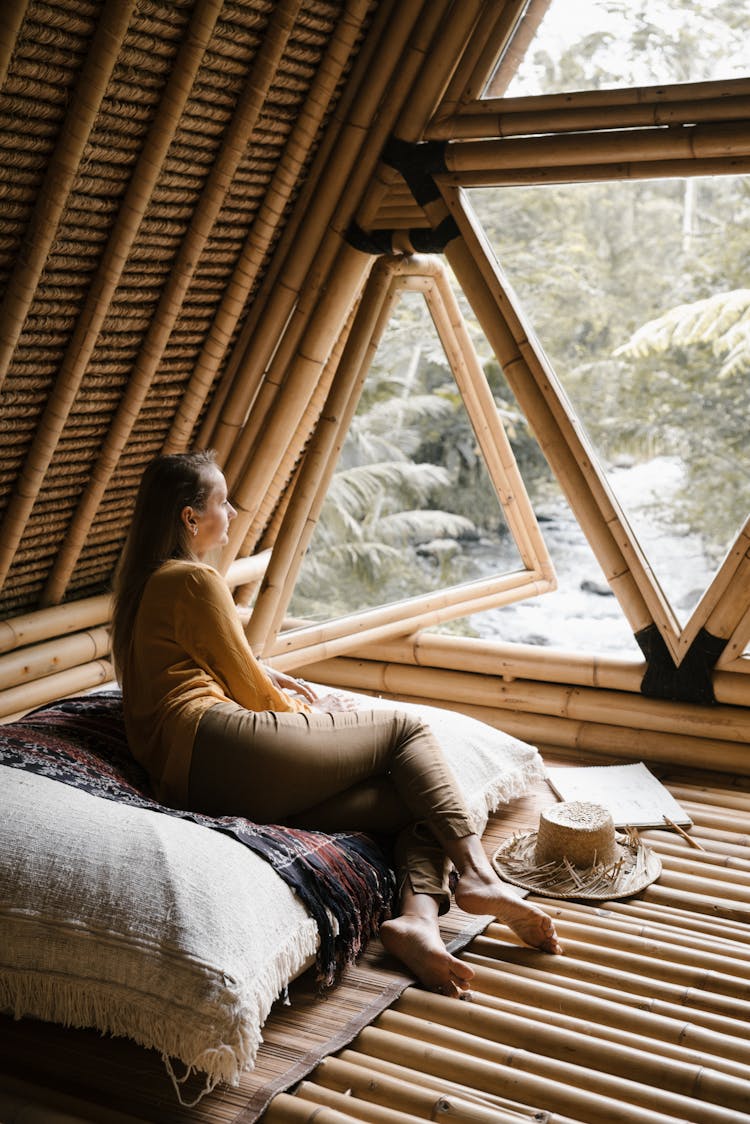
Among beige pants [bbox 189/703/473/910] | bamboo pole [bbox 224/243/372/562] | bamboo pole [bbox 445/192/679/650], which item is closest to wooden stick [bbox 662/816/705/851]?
bamboo pole [bbox 445/192/679/650]

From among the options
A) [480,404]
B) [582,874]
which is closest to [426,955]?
[582,874]

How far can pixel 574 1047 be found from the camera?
1.92 metres

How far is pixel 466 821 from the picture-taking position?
234cm

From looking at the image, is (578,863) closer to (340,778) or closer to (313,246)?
(340,778)

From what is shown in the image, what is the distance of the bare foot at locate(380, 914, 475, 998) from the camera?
209cm

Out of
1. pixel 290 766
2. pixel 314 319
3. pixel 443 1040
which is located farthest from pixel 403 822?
pixel 314 319

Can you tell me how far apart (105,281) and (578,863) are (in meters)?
1.74

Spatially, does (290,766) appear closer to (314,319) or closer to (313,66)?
(314,319)

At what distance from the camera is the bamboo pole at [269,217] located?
3033mm

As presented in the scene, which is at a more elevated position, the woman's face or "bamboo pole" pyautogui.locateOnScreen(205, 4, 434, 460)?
"bamboo pole" pyautogui.locateOnScreen(205, 4, 434, 460)

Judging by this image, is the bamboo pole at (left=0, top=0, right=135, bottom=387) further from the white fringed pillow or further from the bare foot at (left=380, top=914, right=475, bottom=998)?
the bare foot at (left=380, top=914, right=475, bottom=998)

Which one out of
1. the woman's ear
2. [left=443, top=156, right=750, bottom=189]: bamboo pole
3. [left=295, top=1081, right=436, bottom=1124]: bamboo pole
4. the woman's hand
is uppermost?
[left=443, top=156, right=750, bottom=189]: bamboo pole

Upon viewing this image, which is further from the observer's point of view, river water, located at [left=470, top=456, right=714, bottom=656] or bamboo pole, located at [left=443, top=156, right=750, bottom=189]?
river water, located at [left=470, top=456, right=714, bottom=656]

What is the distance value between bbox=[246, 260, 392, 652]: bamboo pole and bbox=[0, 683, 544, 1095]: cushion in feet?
4.99
